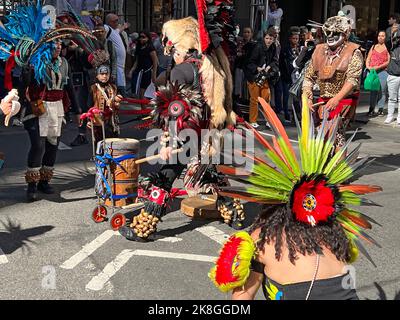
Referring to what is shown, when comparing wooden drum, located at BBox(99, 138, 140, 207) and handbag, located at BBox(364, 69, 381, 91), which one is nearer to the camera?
wooden drum, located at BBox(99, 138, 140, 207)

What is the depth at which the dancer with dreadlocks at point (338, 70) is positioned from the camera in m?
6.19

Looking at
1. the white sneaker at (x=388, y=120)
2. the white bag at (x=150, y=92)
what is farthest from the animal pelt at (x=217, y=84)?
the white sneaker at (x=388, y=120)

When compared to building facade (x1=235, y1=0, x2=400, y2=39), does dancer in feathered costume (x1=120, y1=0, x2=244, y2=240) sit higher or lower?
lower

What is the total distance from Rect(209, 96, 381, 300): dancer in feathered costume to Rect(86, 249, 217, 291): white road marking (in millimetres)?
1930

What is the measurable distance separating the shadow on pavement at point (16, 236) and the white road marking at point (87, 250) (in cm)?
43

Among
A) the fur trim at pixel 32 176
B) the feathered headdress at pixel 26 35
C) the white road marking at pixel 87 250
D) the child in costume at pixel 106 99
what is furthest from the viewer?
the child in costume at pixel 106 99

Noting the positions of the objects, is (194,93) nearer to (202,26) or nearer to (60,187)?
(202,26)

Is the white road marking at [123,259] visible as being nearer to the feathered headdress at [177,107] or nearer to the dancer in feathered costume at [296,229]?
→ the feathered headdress at [177,107]

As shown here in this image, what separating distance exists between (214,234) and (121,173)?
3.46 feet

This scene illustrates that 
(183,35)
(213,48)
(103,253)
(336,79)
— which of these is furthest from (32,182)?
(336,79)

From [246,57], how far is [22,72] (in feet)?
20.5

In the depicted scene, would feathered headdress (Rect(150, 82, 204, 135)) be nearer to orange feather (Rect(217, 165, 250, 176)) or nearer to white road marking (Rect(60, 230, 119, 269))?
white road marking (Rect(60, 230, 119, 269))

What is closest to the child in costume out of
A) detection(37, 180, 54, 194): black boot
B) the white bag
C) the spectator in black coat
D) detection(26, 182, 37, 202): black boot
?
detection(37, 180, 54, 194): black boot

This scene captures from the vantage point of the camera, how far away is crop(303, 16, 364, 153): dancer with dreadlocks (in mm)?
6191
